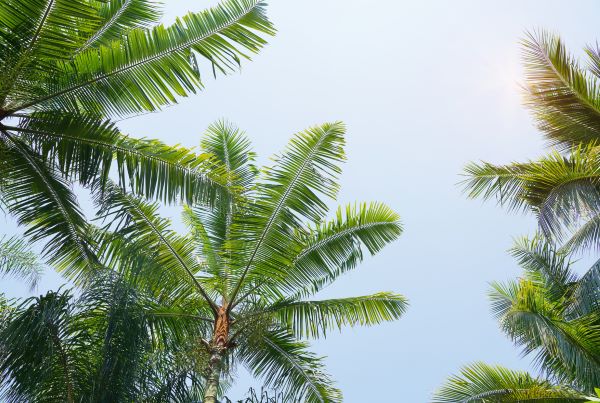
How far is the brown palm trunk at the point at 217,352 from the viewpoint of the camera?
9883 millimetres

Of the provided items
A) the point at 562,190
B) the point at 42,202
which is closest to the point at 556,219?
the point at 562,190

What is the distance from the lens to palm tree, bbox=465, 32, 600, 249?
34.1 ft

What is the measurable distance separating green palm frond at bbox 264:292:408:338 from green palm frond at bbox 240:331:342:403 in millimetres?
267

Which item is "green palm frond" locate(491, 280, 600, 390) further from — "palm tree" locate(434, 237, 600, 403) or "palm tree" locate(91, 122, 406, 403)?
"palm tree" locate(91, 122, 406, 403)

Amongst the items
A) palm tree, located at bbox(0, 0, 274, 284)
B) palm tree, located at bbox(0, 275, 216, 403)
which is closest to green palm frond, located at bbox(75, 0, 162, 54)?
palm tree, located at bbox(0, 0, 274, 284)

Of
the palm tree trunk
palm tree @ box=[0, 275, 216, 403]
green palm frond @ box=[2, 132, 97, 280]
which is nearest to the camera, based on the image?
palm tree @ box=[0, 275, 216, 403]

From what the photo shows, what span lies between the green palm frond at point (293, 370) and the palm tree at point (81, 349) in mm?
3024

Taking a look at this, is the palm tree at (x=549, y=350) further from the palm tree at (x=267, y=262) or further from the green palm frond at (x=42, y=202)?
the green palm frond at (x=42, y=202)

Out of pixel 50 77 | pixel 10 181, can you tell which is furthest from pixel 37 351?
pixel 50 77

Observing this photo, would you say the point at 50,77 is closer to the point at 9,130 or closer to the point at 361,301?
the point at 9,130

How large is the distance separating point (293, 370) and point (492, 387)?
3.10 meters

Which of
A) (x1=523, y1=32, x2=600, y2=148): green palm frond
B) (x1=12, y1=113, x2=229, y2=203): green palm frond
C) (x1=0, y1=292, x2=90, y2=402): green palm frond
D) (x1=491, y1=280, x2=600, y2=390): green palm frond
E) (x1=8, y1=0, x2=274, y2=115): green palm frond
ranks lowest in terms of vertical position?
(x1=0, y1=292, x2=90, y2=402): green palm frond

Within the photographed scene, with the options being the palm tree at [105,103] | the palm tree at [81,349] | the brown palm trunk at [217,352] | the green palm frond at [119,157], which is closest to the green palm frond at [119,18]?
the palm tree at [105,103]

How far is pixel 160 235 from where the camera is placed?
11.0 m
